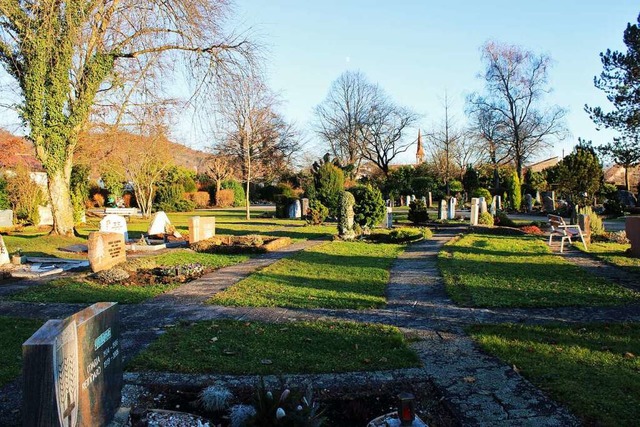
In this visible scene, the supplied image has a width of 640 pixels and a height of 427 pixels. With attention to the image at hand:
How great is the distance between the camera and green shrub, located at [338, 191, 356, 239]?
680 inches

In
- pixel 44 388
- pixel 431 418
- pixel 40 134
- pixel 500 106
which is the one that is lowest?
pixel 431 418

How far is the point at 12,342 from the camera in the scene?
5648 millimetres

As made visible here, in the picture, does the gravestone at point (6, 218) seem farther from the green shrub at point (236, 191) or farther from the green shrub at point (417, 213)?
the green shrub at point (236, 191)

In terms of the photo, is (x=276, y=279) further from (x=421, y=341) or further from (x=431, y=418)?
(x=431, y=418)

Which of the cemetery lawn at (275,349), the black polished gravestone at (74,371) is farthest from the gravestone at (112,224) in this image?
the black polished gravestone at (74,371)

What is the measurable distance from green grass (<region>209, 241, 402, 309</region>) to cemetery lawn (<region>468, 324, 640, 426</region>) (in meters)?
2.29

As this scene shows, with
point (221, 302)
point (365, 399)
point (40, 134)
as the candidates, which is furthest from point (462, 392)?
point (40, 134)

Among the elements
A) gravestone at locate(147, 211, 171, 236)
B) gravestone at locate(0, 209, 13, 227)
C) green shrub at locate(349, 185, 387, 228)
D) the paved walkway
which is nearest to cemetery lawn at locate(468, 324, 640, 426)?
the paved walkway

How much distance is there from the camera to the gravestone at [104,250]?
34.2 ft

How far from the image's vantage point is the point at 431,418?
368cm

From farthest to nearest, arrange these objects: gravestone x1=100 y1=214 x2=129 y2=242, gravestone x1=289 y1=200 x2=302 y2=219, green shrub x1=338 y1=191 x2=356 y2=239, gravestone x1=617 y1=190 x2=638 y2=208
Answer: gravestone x1=617 y1=190 x2=638 y2=208 → gravestone x1=289 y1=200 x2=302 y2=219 → green shrub x1=338 y1=191 x2=356 y2=239 → gravestone x1=100 y1=214 x2=129 y2=242

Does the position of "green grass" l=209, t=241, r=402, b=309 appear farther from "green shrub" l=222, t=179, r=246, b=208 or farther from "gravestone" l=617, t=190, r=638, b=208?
"green shrub" l=222, t=179, r=246, b=208

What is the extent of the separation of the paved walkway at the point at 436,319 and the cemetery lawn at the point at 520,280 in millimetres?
319

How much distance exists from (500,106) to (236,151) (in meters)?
25.6
